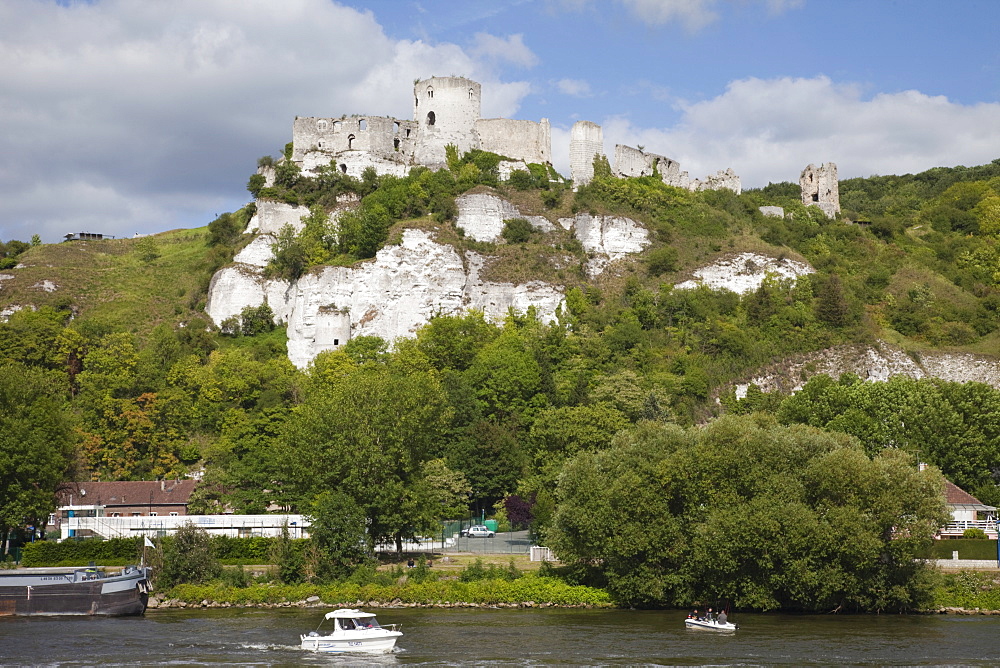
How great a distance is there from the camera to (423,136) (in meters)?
99.6

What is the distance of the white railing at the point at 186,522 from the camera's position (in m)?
54.5

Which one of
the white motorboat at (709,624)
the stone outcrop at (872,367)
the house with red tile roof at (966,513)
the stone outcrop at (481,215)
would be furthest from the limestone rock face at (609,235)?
the white motorboat at (709,624)

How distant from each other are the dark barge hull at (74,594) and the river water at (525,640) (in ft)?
2.01

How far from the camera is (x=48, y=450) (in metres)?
55.3

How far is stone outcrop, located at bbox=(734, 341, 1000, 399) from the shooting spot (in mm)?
78062

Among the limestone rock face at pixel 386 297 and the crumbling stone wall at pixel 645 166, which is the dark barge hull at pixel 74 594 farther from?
the crumbling stone wall at pixel 645 166

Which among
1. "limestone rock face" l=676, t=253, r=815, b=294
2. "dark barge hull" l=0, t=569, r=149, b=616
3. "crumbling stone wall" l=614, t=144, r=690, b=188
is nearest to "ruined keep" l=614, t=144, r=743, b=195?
"crumbling stone wall" l=614, t=144, r=690, b=188

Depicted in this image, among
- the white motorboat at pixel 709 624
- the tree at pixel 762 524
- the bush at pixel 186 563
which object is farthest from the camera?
the bush at pixel 186 563

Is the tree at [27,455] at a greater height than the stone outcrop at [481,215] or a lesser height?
lesser

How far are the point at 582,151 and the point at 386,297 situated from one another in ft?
90.1

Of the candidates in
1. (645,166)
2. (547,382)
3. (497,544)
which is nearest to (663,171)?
(645,166)

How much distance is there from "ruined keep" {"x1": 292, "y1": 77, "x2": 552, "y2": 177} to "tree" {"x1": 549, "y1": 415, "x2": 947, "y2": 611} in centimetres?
5801

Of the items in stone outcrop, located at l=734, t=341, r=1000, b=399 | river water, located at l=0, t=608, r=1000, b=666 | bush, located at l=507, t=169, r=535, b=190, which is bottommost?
river water, located at l=0, t=608, r=1000, b=666

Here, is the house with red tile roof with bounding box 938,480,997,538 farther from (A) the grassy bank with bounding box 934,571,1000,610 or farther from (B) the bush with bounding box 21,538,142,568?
(B) the bush with bounding box 21,538,142,568
